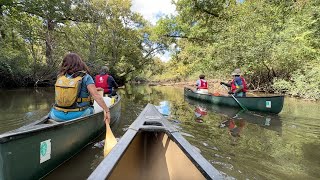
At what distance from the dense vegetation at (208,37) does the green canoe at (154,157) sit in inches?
472

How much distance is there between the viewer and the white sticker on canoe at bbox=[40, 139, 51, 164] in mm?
3037

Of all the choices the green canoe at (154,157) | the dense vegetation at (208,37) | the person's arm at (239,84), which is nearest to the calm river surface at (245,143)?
the green canoe at (154,157)

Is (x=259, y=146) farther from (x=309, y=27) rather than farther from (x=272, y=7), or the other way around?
(x=272, y=7)

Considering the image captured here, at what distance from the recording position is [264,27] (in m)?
15.6

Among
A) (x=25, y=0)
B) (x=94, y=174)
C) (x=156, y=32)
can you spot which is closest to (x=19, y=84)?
(x=25, y=0)

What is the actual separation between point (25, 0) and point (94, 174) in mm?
19258

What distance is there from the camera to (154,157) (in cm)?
325

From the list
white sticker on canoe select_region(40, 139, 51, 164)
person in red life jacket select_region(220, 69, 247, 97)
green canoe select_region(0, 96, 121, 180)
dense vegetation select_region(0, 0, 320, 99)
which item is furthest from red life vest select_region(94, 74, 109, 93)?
dense vegetation select_region(0, 0, 320, 99)

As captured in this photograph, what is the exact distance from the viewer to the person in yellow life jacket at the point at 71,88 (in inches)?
146

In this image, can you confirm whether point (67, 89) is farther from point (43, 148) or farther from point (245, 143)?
point (245, 143)

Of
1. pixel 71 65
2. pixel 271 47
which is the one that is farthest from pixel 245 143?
pixel 271 47

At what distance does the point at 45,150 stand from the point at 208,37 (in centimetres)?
2021

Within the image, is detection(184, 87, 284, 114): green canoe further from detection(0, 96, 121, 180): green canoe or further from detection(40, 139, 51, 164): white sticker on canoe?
detection(40, 139, 51, 164): white sticker on canoe

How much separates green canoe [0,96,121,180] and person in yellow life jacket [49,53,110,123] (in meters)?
0.23
